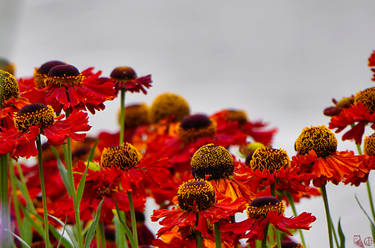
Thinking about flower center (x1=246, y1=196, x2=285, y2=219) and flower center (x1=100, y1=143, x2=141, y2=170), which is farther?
flower center (x1=100, y1=143, x2=141, y2=170)

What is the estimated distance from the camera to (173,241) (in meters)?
A: 0.91

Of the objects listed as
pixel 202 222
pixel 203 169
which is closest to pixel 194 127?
pixel 203 169

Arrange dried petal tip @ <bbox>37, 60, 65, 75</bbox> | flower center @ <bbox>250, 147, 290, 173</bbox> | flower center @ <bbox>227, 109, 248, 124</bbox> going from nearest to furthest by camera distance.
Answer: flower center @ <bbox>250, 147, 290, 173</bbox>
dried petal tip @ <bbox>37, 60, 65, 75</bbox>
flower center @ <bbox>227, 109, 248, 124</bbox>

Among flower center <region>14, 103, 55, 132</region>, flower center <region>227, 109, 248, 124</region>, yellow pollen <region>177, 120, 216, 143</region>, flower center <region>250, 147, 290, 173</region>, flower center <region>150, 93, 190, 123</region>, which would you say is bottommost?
flower center <region>250, 147, 290, 173</region>

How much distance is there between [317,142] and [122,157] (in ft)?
1.10

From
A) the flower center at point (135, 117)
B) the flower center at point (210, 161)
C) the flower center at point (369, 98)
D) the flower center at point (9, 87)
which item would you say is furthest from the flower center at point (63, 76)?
the flower center at point (135, 117)

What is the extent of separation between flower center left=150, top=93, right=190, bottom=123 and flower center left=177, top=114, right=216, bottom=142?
1.33 ft

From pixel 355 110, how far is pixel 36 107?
1.76ft

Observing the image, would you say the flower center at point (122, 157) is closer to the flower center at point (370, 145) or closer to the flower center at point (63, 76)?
the flower center at point (63, 76)

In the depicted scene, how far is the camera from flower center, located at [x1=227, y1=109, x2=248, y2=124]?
1920 mm

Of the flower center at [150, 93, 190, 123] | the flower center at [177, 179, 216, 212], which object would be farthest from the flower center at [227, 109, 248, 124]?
the flower center at [177, 179, 216, 212]

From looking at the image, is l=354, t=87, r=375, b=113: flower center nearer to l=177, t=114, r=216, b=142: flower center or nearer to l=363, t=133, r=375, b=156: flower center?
l=363, t=133, r=375, b=156: flower center

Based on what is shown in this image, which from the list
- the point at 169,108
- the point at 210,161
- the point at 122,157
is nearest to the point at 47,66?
the point at 122,157

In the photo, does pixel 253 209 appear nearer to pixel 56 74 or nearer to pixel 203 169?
pixel 203 169
